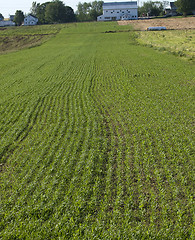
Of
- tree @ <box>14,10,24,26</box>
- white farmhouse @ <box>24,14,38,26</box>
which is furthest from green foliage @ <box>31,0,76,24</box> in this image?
tree @ <box>14,10,24,26</box>

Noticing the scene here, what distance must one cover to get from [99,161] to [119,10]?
14025cm

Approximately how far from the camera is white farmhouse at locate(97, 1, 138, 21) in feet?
428

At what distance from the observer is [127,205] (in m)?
8.94

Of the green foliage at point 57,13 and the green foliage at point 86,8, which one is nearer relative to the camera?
the green foliage at point 57,13

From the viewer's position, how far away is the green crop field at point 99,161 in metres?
8.30

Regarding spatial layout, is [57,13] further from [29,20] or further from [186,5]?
[186,5]

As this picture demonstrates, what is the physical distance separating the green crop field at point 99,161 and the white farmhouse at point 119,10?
12337 centimetres

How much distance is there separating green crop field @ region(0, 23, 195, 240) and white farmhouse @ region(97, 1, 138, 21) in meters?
123

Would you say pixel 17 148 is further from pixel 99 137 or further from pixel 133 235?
pixel 133 235

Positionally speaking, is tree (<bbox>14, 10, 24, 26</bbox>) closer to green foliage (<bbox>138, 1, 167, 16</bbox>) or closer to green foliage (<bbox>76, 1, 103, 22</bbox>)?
green foliage (<bbox>76, 1, 103, 22</bbox>)

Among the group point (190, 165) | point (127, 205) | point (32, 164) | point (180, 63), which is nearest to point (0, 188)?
point (32, 164)

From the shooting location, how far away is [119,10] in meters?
131

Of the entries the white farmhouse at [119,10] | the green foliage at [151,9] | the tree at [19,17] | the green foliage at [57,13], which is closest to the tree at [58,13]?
the green foliage at [57,13]

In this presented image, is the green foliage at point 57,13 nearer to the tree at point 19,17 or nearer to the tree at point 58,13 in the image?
the tree at point 58,13
